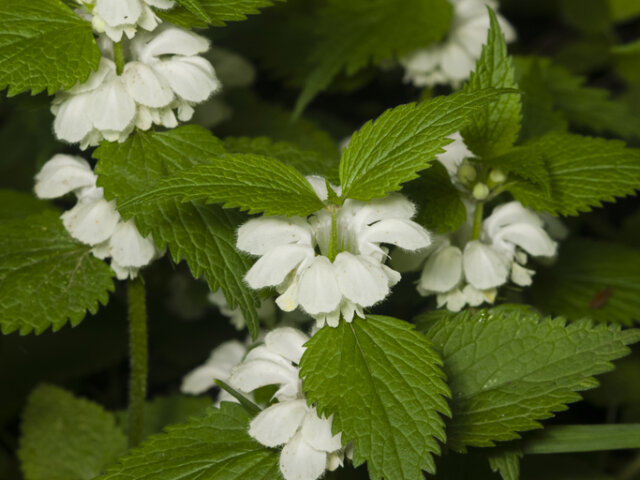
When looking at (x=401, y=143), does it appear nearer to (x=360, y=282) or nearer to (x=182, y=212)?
Answer: (x=360, y=282)

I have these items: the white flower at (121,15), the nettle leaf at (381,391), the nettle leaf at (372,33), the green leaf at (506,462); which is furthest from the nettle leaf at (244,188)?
the nettle leaf at (372,33)

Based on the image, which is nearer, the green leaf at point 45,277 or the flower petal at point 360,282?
the flower petal at point 360,282

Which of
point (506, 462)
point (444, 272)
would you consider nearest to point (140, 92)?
point (444, 272)

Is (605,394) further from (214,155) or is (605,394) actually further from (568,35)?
(568,35)

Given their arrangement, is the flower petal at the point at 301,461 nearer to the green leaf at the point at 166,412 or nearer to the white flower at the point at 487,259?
the white flower at the point at 487,259

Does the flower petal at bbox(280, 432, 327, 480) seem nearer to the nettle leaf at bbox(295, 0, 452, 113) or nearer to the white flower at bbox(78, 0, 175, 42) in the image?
the white flower at bbox(78, 0, 175, 42)

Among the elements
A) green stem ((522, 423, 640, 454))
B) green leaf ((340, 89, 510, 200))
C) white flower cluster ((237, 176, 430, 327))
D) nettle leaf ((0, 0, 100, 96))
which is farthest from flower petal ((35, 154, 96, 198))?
green stem ((522, 423, 640, 454))
